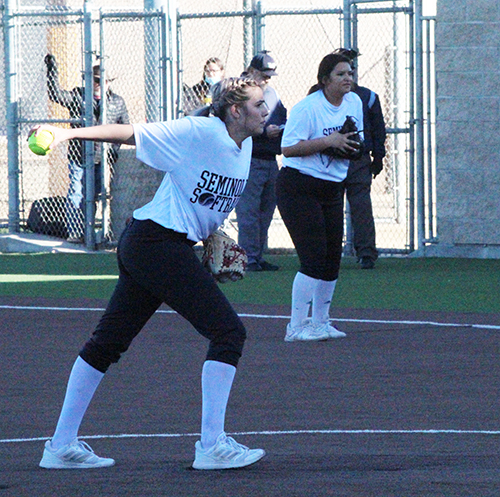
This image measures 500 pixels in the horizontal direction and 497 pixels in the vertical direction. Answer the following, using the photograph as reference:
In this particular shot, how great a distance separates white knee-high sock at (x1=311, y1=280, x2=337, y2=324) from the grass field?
219 centimetres

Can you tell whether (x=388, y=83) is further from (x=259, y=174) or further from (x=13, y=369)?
(x=13, y=369)

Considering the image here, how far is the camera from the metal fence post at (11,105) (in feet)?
60.4

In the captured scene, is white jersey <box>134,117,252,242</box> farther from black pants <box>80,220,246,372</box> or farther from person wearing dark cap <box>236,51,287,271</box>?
person wearing dark cap <box>236,51,287,271</box>

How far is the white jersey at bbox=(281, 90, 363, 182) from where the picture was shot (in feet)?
30.6

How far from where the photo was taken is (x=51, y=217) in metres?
18.5

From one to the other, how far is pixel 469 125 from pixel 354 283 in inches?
129

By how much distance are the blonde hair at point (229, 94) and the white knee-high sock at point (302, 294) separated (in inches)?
142

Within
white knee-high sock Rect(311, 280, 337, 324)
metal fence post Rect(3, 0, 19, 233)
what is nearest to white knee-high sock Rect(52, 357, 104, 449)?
Answer: white knee-high sock Rect(311, 280, 337, 324)

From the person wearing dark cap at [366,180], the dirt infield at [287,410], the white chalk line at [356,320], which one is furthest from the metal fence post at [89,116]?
the dirt infield at [287,410]

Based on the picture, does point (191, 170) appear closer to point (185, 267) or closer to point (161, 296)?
point (185, 267)

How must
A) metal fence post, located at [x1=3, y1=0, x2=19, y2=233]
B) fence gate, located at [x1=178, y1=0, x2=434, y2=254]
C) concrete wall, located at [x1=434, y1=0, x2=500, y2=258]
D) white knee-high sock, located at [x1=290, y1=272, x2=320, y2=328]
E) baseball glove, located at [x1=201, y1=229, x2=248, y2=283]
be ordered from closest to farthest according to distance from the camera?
baseball glove, located at [x1=201, y1=229, x2=248, y2=283]
white knee-high sock, located at [x1=290, y1=272, x2=320, y2=328]
concrete wall, located at [x1=434, y1=0, x2=500, y2=258]
fence gate, located at [x1=178, y1=0, x2=434, y2=254]
metal fence post, located at [x1=3, y1=0, x2=19, y2=233]

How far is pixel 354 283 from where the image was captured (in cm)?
1375

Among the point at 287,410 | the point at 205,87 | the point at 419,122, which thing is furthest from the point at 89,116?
the point at 287,410

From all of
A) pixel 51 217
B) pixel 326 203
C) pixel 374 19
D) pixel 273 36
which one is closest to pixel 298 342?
pixel 326 203
